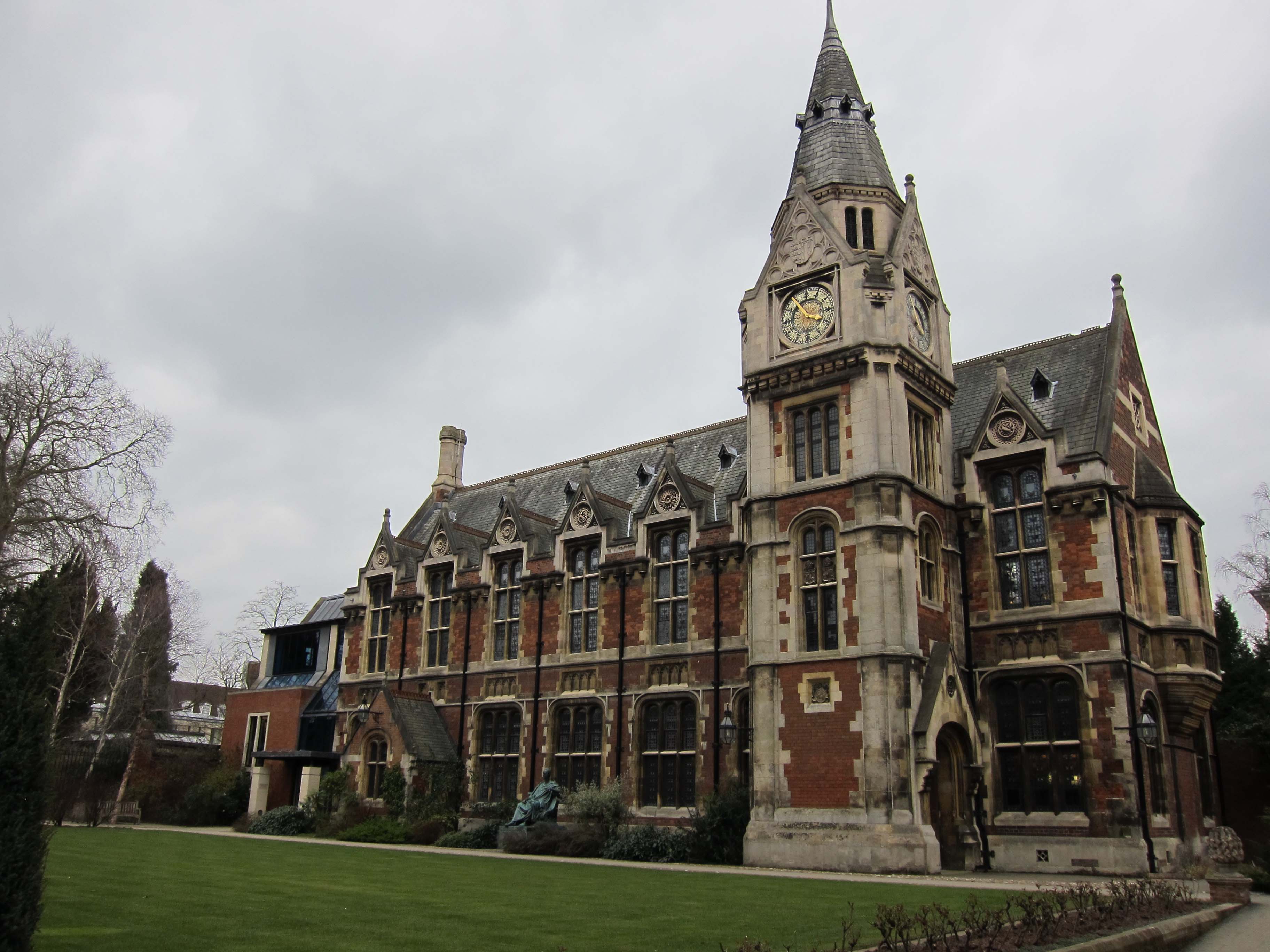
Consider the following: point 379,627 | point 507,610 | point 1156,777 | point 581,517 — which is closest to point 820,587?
point 1156,777

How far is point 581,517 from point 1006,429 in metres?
14.3

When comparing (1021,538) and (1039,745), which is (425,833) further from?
(1021,538)

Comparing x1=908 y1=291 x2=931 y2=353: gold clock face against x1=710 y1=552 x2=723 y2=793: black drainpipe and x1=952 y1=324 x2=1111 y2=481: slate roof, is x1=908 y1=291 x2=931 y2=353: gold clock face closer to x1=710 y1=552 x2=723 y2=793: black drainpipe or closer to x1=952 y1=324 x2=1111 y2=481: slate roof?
x1=952 y1=324 x2=1111 y2=481: slate roof

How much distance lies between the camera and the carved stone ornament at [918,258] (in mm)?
29672

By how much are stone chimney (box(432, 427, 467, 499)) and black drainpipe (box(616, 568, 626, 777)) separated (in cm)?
1632

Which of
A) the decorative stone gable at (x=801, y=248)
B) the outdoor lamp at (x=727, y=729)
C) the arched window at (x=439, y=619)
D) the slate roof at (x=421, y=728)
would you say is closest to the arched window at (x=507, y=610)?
the arched window at (x=439, y=619)

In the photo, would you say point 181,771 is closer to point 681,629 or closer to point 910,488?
point 681,629

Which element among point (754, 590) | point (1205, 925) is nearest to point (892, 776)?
point (754, 590)

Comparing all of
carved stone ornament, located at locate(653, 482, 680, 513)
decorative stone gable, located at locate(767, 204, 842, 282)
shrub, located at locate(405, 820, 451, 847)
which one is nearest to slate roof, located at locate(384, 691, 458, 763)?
shrub, located at locate(405, 820, 451, 847)

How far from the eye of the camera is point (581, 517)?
3566 centimetres

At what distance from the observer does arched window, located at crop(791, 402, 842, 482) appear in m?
27.1

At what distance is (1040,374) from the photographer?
30.1 m

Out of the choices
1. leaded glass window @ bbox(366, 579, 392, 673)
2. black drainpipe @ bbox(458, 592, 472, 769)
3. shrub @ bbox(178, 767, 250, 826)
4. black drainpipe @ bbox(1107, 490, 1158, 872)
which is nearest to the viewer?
black drainpipe @ bbox(1107, 490, 1158, 872)

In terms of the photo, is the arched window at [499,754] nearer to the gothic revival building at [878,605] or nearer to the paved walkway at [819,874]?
the gothic revival building at [878,605]
